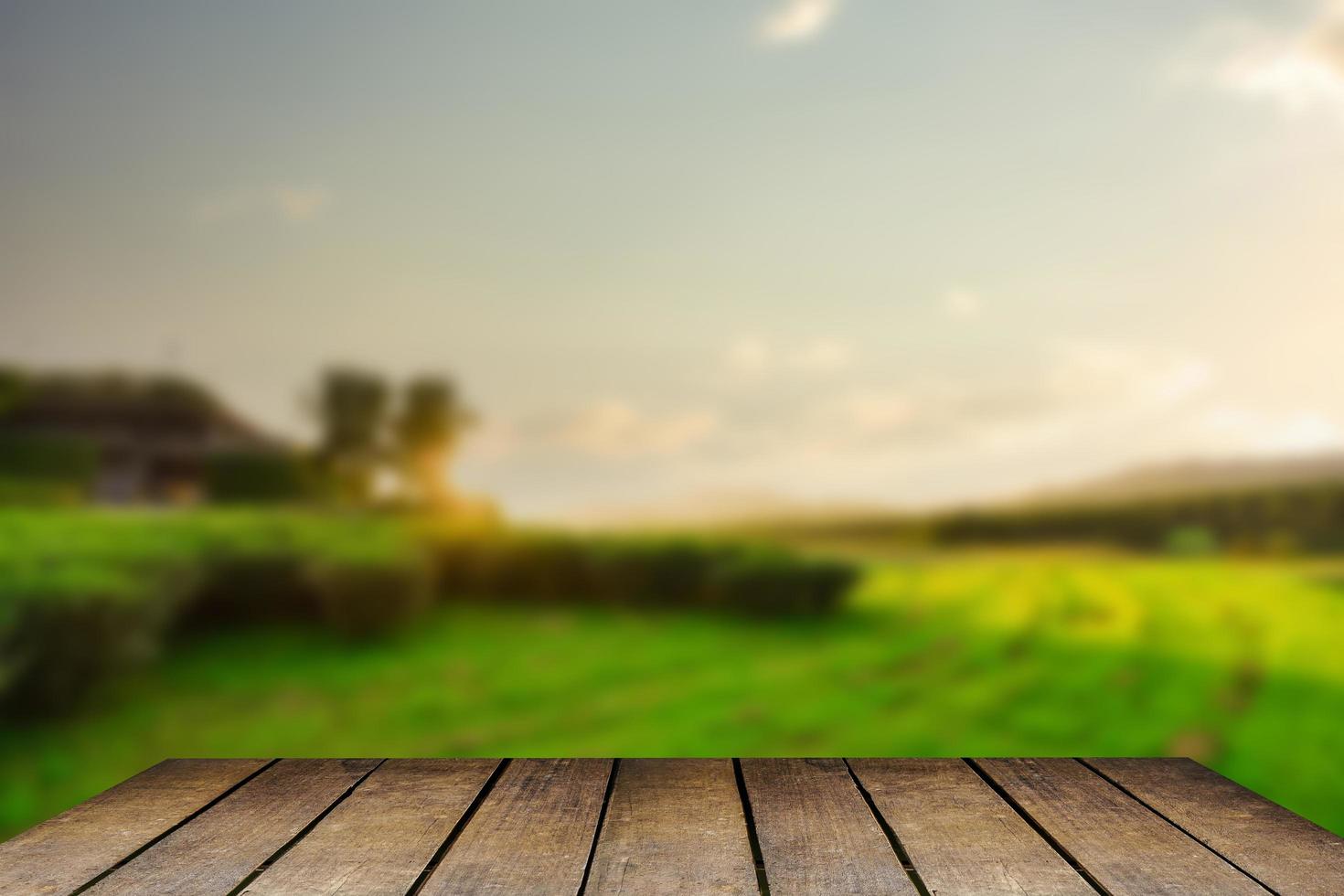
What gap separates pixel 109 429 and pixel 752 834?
4752 mm

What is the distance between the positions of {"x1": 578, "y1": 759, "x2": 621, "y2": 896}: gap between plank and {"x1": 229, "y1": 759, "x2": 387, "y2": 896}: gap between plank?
0.39m

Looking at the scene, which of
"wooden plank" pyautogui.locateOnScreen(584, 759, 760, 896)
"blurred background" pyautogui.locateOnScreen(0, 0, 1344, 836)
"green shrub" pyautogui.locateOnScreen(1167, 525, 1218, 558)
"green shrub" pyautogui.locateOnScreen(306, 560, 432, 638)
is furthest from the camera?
"green shrub" pyautogui.locateOnScreen(306, 560, 432, 638)

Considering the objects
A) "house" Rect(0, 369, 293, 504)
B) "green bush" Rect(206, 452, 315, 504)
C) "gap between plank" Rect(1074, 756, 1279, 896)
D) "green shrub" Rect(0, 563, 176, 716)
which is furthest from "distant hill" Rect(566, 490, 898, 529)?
"gap between plank" Rect(1074, 756, 1279, 896)

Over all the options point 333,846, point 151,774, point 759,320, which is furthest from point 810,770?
point 759,320

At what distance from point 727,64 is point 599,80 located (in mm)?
633

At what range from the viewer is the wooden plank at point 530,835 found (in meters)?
1.09

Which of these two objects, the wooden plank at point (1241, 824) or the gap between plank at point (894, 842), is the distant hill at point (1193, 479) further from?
the gap between plank at point (894, 842)

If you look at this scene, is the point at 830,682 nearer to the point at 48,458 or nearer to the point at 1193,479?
the point at 1193,479

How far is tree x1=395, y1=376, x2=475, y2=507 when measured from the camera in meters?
4.81

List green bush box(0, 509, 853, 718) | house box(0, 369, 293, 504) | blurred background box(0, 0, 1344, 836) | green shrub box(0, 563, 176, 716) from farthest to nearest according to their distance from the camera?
house box(0, 369, 293, 504) → blurred background box(0, 0, 1344, 836) → green bush box(0, 509, 853, 718) → green shrub box(0, 563, 176, 716)

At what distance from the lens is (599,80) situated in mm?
4691

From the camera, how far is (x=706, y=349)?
4.79m

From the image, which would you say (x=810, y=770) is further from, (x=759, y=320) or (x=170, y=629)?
(x=170, y=629)

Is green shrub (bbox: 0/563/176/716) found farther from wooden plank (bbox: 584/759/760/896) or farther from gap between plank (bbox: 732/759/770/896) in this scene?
gap between plank (bbox: 732/759/770/896)
